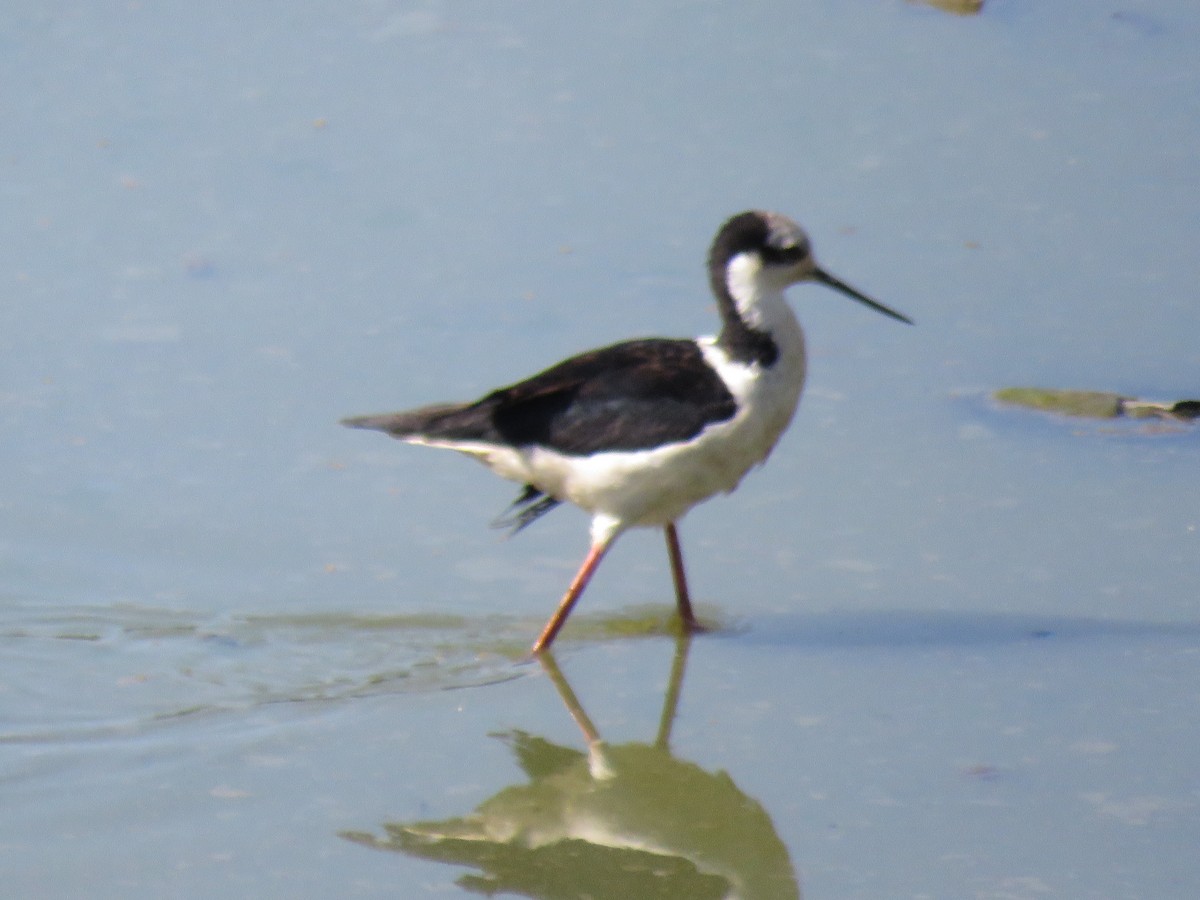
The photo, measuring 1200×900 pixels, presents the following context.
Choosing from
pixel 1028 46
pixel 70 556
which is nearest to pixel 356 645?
pixel 70 556

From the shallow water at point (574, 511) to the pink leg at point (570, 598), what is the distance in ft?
0.31

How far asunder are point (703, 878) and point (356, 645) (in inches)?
64.2

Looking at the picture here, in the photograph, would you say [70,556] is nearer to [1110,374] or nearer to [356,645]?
[356,645]

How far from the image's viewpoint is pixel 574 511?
7.23m

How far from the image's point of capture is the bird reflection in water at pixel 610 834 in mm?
4902

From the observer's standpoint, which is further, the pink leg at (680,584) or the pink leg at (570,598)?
the pink leg at (680,584)

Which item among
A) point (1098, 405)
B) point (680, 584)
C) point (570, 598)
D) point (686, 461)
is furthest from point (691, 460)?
point (1098, 405)

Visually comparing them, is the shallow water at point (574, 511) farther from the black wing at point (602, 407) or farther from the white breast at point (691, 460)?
the black wing at point (602, 407)

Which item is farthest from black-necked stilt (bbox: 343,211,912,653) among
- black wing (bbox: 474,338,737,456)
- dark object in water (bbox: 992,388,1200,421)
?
dark object in water (bbox: 992,388,1200,421)

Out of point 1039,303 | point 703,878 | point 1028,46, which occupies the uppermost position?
point 1028,46

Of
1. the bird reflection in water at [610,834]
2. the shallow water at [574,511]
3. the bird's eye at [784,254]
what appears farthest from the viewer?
the bird's eye at [784,254]

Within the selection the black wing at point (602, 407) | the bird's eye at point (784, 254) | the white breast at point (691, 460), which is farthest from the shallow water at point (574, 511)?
the bird's eye at point (784, 254)

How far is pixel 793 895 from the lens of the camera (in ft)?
15.9

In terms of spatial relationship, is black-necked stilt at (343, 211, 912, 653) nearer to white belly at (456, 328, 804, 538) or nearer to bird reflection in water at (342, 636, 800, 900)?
white belly at (456, 328, 804, 538)
